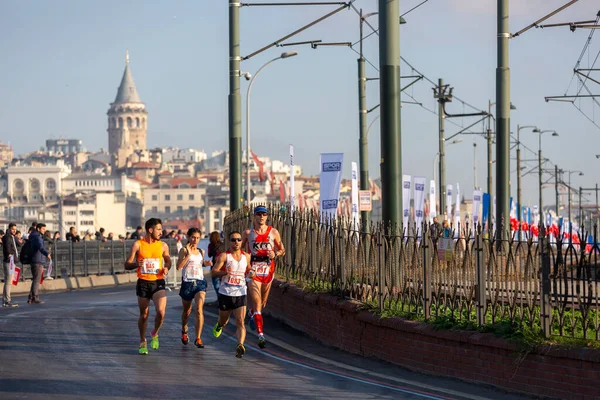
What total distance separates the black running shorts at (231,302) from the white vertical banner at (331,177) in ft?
38.7

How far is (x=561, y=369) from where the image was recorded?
12.0 m

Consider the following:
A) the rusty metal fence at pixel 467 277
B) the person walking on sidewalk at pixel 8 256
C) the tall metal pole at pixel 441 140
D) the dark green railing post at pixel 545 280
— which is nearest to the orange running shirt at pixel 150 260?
the rusty metal fence at pixel 467 277

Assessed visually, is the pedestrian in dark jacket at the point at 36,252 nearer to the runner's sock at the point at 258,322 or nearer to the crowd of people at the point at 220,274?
the crowd of people at the point at 220,274

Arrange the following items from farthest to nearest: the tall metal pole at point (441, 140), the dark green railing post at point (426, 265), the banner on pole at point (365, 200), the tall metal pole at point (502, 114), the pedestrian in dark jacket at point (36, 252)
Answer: the tall metal pole at point (441, 140) → the banner on pole at point (365, 200) → the pedestrian in dark jacket at point (36, 252) → the tall metal pole at point (502, 114) → the dark green railing post at point (426, 265)

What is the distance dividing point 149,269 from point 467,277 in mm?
4197

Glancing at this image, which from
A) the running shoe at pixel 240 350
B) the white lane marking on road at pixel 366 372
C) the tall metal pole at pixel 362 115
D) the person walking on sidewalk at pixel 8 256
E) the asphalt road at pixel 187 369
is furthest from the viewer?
the tall metal pole at pixel 362 115

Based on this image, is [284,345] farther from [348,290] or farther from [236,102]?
[236,102]

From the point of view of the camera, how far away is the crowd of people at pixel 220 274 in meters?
15.8

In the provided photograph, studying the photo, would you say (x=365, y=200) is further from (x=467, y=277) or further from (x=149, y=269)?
(x=467, y=277)

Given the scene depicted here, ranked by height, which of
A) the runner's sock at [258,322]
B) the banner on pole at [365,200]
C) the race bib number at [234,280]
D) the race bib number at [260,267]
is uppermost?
the banner on pole at [365,200]

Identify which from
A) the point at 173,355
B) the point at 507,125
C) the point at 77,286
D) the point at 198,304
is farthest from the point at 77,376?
the point at 77,286

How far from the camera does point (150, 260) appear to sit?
16.0m

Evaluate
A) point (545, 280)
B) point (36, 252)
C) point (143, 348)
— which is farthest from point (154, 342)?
point (36, 252)

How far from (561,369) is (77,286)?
1143 inches
